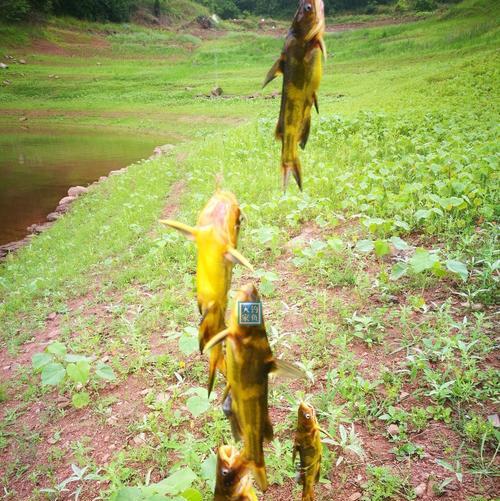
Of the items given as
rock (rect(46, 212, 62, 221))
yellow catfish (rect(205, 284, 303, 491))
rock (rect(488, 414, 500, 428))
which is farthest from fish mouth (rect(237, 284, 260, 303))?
rock (rect(46, 212, 62, 221))

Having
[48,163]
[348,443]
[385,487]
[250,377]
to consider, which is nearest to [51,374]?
[348,443]

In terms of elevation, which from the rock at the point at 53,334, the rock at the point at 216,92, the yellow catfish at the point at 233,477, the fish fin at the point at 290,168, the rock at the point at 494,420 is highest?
the fish fin at the point at 290,168

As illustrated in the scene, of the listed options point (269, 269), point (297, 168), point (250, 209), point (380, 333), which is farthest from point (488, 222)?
point (297, 168)

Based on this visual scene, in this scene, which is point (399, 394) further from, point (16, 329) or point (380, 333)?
point (16, 329)

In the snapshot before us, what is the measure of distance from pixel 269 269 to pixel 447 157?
357 cm

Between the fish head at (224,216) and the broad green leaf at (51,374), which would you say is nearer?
the fish head at (224,216)

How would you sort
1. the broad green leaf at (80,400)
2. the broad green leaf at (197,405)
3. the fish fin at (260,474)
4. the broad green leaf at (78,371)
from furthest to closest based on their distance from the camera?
the broad green leaf at (80,400) < the broad green leaf at (78,371) < the broad green leaf at (197,405) < the fish fin at (260,474)

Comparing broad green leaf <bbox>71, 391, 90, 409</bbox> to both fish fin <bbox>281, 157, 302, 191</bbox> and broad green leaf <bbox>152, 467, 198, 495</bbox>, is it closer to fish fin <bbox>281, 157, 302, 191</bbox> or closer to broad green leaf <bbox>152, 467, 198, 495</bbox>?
broad green leaf <bbox>152, 467, 198, 495</bbox>

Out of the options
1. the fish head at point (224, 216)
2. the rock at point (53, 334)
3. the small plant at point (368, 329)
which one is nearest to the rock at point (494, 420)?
the small plant at point (368, 329)

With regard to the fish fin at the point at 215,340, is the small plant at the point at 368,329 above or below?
below

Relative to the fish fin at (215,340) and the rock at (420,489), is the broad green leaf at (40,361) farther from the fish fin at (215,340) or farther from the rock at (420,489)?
the fish fin at (215,340)

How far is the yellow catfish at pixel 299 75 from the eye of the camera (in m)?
0.92

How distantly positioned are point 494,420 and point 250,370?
259 centimetres

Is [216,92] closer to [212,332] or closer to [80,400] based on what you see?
[80,400]
